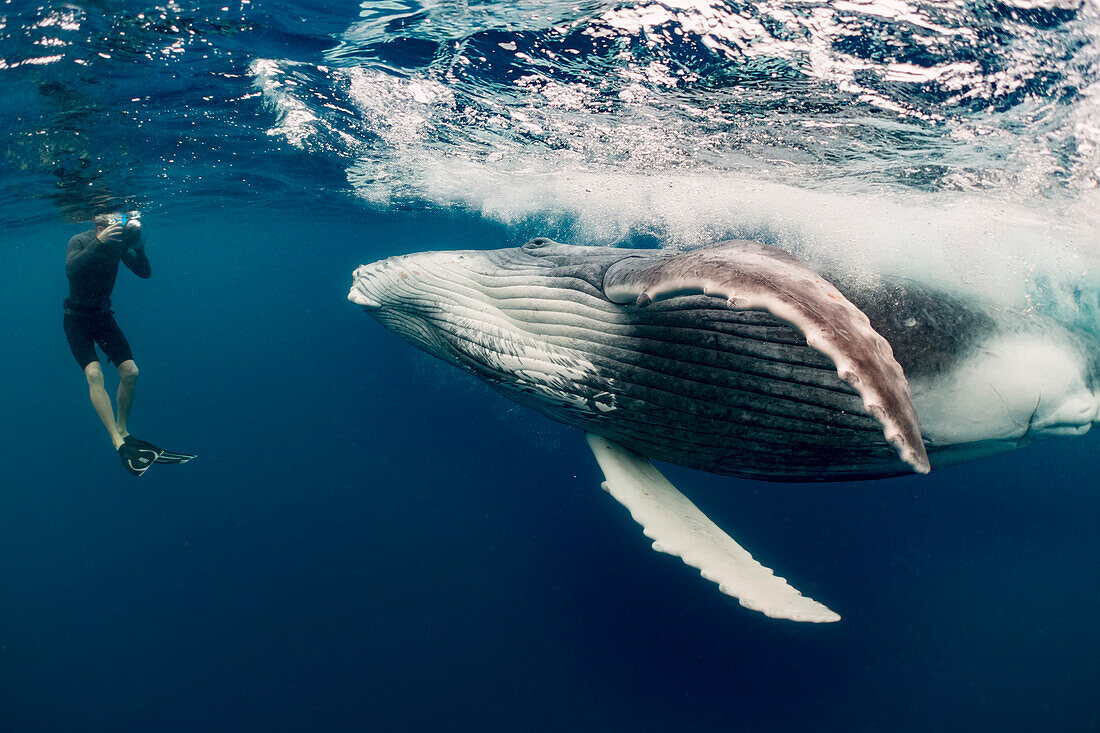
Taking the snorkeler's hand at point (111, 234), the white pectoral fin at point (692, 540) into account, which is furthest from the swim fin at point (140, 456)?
the white pectoral fin at point (692, 540)

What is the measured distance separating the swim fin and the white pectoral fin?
6.08 m

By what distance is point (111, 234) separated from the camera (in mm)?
8211

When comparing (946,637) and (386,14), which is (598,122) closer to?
(386,14)

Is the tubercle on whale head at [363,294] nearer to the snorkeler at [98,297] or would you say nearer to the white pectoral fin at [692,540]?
the white pectoral fin at [692,540]

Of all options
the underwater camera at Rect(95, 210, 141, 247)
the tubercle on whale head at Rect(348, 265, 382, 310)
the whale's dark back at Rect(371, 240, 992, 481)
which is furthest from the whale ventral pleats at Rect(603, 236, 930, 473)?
the underwater camera at Rect(95, 210, 141, 247)

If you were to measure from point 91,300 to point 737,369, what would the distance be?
33.5ft

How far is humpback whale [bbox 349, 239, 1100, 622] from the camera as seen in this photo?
2064 millimetres

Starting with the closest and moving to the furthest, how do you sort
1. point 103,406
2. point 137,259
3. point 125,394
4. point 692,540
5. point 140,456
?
1. point 692,540
2. point 140,456
3. point 103,406
4. point 125,394
5. point 137,259

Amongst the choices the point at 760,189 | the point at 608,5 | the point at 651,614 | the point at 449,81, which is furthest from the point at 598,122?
the point at 651,614

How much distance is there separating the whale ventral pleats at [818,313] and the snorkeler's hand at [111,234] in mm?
9736

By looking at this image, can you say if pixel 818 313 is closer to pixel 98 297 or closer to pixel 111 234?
pixel 111 234

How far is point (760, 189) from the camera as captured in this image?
12.3 metres

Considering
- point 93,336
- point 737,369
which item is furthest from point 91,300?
point 737,369

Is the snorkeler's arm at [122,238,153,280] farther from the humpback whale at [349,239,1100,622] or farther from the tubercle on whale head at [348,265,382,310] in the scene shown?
the humpback whale at [349,239,1100,622]
